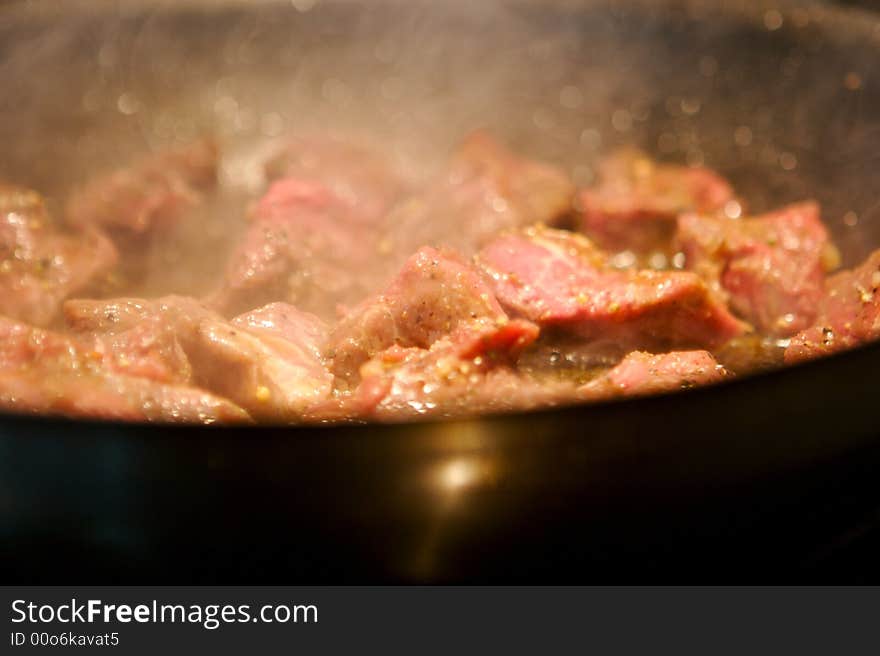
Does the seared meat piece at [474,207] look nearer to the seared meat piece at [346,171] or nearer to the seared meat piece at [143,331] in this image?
the seared meat piece at [346,171]

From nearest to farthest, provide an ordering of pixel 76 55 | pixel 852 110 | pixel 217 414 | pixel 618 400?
pixel 618 400 < pixel 217 414 < pixel 852 110 < pixel 76 55

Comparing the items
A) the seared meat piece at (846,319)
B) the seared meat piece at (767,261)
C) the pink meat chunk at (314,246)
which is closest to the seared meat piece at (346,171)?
the pink meat chunk at (314,246)

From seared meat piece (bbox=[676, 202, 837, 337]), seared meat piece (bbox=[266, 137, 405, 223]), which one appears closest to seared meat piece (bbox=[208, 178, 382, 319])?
seared meat piece (bbox=[266, 137, 405, 223])

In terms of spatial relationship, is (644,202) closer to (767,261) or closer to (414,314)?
(767,261)

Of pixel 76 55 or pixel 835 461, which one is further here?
pixel 76 55

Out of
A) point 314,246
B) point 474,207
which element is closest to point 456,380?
point 314,246

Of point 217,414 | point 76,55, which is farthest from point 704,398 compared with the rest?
point 76,55

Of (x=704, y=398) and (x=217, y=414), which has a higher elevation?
(x=217, y=414)
